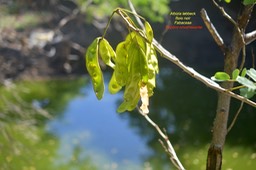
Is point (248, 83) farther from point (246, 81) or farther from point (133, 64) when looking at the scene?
point (133, 64)

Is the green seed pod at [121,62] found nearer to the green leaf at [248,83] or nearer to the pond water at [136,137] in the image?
the green leaf at [248,83]

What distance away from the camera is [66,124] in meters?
3.26

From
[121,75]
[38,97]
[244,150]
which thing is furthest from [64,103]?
[121,75]

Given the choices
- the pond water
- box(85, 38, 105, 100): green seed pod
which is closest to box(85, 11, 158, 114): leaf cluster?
box(85, 38, 105, 100): green seed pod

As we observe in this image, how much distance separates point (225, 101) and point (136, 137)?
2398 mm

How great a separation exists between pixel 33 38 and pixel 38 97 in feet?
3.92

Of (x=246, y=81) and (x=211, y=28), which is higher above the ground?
(x=211, y=28)

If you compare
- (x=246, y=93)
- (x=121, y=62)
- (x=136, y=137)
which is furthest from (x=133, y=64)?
(x=136, y=137)

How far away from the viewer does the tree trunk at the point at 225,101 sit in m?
0.57

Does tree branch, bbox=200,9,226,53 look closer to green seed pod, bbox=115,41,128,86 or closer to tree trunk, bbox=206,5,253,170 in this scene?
tree trunk, bbox=206,5,253,170

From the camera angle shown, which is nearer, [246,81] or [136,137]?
[246,81]

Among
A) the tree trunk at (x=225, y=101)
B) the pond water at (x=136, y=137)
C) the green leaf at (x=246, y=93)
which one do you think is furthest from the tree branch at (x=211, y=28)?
the pond water at (x=136, y=137)

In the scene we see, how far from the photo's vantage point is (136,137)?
9.67ft

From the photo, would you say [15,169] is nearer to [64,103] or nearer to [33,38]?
[64,103]
